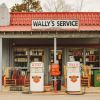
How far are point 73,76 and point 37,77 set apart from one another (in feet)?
5.88

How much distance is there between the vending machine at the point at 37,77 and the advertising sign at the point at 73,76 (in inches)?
52.7

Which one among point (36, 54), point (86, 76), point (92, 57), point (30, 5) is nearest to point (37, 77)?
point (86, 76)

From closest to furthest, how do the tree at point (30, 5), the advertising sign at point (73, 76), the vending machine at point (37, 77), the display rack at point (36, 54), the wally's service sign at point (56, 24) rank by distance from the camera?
1. the advertising sign at point (73, 76)
2. the vending machine at point (37, 77)
3. the wally's service sign at point (56, 24)
4. the display rack at point (36, 54)
5. the tree at point (30, 5)

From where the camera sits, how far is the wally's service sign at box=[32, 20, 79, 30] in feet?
70.6

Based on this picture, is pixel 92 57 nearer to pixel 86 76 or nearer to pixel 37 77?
pixel 86 76

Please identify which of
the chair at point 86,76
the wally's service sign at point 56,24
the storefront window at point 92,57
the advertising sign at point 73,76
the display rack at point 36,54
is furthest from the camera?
the display rack at point 36,54

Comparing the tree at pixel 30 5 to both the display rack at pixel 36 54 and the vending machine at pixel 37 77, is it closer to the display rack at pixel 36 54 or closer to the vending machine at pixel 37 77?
the display rack at pixel 36 54

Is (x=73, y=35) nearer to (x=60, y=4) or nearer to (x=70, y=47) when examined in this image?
(x=70, y=47)

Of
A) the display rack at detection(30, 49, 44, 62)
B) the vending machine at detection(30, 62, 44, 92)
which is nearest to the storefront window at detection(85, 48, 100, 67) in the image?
the display rack at detection(30, 49, 44, 62)

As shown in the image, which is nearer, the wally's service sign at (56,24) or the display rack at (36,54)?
the wally's service sign at (56,24)

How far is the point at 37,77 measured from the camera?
21141 mm

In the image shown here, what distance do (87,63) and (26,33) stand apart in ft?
19.6

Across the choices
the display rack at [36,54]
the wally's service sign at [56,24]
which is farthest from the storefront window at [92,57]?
the wally's service sign at [56,24]

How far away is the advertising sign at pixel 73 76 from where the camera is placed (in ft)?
68.6
